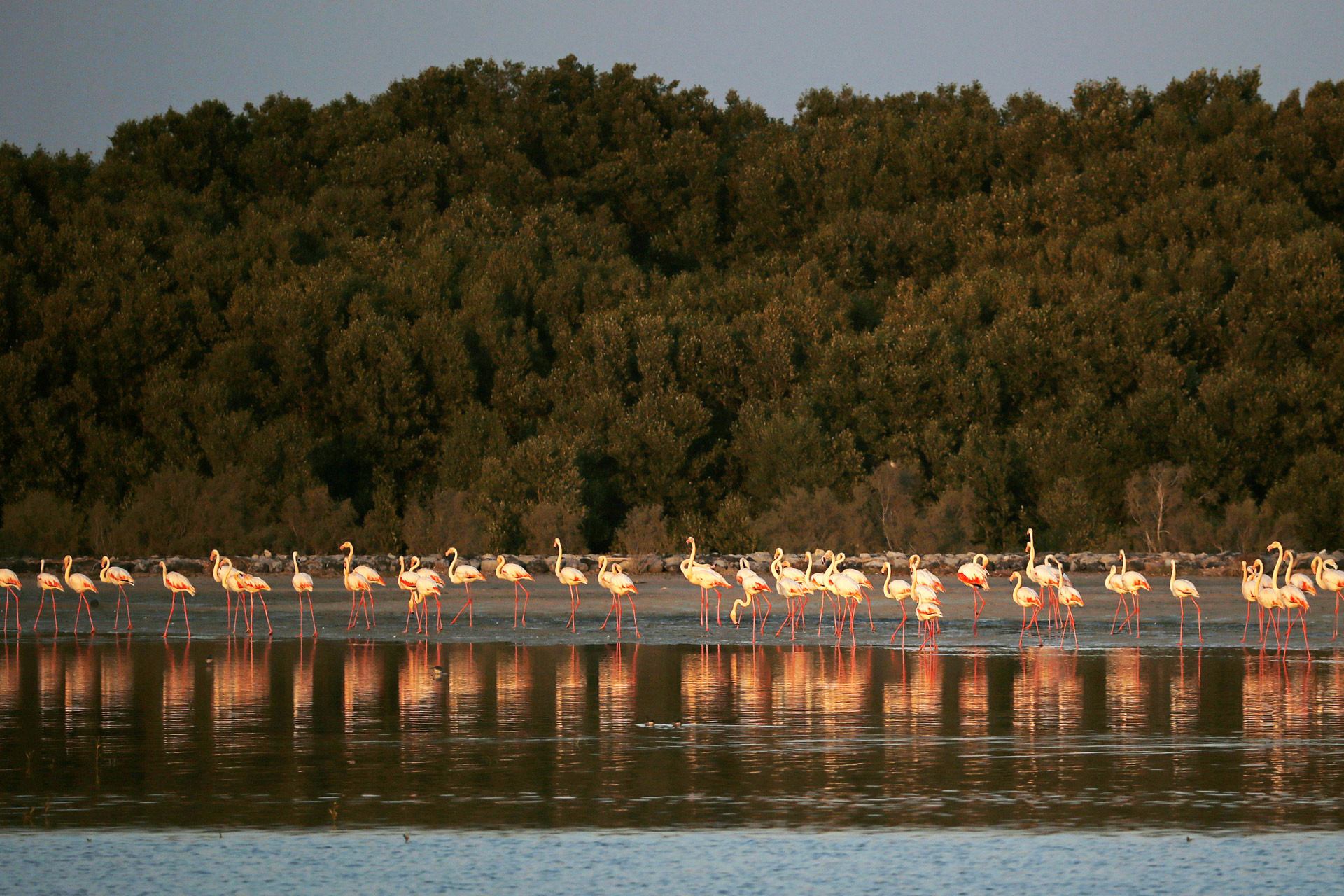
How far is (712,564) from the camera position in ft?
114

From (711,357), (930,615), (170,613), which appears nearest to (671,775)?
(930,615)

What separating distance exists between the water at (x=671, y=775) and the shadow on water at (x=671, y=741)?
0.04 meters

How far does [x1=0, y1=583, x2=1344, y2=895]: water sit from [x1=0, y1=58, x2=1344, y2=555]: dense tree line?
72.4ft

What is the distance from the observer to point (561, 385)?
45.1 m

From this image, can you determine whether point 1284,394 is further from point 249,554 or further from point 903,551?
point 249,554

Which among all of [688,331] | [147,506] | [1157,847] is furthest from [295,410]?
[1157,847]

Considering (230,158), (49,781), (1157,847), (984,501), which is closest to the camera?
(1157,847)

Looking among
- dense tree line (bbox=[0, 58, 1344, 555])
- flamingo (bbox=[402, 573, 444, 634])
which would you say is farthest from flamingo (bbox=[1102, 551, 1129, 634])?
dense tree line (bbox=[0, 58, 1344, 555])

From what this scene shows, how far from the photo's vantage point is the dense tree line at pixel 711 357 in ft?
130

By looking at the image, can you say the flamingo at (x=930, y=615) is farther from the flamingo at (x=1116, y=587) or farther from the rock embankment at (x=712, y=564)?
the rock embankment at (x=712, y=564)

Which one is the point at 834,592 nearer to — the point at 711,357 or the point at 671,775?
the point at 671,775

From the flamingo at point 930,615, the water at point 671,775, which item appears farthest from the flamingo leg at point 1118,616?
the water at point 671,775

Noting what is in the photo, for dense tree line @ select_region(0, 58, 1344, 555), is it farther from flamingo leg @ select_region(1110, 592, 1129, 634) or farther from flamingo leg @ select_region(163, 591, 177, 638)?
flamingo leg @ select_region(1110, 592, 1129, 634)

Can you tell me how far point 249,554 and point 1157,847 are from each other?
31936mm
